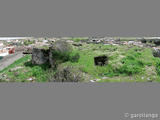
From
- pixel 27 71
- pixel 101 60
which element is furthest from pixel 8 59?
pixel 101 60

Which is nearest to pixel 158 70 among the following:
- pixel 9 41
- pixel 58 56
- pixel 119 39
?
pixel 119 39

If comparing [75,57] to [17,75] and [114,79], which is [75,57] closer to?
[114,79]

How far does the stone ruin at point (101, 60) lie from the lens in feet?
19.3

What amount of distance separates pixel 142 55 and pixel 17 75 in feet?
13.6

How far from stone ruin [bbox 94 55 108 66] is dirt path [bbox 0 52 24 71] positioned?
2653 mm

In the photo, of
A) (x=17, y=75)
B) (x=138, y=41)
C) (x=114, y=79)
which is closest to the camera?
(x=114, y=79)

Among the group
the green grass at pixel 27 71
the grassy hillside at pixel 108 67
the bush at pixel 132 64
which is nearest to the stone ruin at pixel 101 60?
the grassy hillside at pixel 108 67

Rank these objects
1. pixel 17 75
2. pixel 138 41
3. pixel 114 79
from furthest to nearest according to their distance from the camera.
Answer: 1. pixel 138 41
2. pixel 17 75
3. pixel 114 79

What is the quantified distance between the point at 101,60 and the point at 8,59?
10.6 ft

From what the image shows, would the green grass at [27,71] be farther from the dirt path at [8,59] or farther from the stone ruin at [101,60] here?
the stone ruin at [101,60]

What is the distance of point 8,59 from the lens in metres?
6.31

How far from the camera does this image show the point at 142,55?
598 centimetres

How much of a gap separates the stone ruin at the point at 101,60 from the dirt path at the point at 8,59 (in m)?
2.65

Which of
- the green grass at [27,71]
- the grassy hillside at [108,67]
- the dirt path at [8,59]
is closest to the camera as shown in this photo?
the grassy hillside at [108,67]
